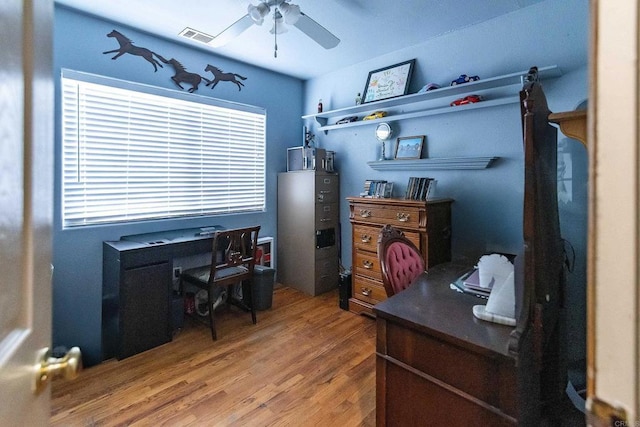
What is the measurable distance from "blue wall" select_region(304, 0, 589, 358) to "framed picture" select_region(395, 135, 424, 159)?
80 mm

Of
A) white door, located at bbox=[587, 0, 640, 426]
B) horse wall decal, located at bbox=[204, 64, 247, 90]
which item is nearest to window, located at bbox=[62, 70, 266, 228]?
horse wall decal, located at bbox=[204, 64, 247, 90]

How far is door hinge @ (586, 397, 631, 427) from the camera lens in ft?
1.09

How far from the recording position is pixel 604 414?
35 cm

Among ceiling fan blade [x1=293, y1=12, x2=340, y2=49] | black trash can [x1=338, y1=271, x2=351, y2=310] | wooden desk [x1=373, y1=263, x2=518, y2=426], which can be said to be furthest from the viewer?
black trash can [x1=338, y1=271, x2=351, y2=310]

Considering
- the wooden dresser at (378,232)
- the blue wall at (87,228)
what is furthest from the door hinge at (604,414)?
the blue wall at (87,228)

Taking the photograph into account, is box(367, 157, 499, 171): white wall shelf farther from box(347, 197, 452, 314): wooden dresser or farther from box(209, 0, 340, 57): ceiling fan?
box(209, 0, 340, 57): ceiling fan

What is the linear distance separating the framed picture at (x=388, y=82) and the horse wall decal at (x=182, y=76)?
5.74ft

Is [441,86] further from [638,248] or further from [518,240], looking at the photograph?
[638,248]

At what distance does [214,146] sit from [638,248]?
3408 mm

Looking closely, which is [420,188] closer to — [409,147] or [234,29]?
[409,147]

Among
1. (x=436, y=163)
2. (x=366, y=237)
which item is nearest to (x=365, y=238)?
(x=366, y=237)

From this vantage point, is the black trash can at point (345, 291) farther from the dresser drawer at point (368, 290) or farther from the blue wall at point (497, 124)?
the blue wall at point (497, 124)

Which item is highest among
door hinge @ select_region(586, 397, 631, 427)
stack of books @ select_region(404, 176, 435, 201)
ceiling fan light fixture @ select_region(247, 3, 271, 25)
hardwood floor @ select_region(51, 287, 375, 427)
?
ceiling fan light fixture @ select_region(247, 3, 271, 25)

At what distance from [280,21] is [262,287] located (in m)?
2.34
